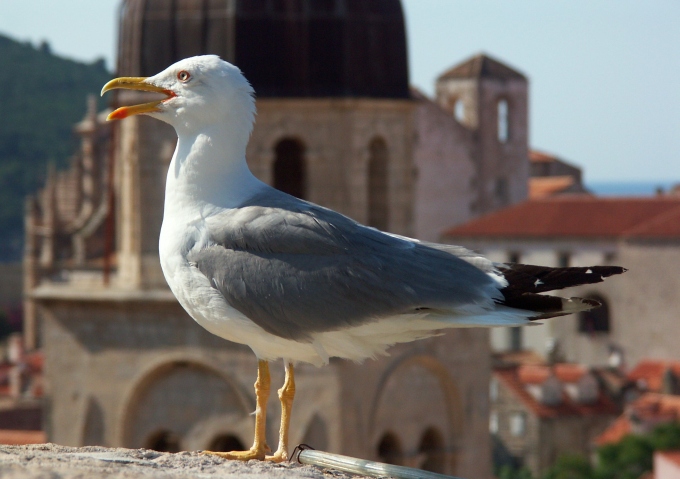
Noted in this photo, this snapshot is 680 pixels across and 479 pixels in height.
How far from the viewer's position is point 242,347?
18.2 m

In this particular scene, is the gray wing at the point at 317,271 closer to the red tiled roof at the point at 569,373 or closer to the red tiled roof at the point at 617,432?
the red tiled roof at the point at 617,432

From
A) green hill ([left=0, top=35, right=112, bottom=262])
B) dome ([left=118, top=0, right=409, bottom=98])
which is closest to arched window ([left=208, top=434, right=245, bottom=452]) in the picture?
dome ([left=118, top=0, right=409, bottom=98])

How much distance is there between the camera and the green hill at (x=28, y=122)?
91.4m

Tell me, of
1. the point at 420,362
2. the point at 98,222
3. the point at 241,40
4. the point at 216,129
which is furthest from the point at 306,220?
the point at 98,222

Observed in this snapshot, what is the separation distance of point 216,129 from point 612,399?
40.1 meters

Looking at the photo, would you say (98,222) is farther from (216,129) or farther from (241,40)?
(216,129)

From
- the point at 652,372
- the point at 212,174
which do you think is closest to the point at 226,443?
the point at 212,174

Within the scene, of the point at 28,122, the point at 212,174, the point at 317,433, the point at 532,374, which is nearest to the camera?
the point at 212,174

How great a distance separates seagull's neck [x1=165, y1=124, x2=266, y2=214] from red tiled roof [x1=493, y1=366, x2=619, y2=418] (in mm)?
37364

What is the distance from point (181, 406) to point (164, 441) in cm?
53

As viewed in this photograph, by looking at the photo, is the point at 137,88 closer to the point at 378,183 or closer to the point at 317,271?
the point at 317,271

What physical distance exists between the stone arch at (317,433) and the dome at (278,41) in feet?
11.1

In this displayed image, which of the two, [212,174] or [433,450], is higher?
[212,174]

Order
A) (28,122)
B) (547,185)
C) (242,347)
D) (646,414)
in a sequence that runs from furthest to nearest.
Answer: (28,122), (547,185), (646,414), (242,347)
